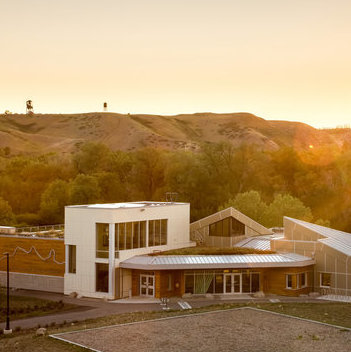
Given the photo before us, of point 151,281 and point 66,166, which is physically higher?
point 66,166

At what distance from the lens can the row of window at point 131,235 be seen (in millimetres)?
44625

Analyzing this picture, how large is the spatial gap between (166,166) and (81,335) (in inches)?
2399

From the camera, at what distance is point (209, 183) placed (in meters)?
85.4

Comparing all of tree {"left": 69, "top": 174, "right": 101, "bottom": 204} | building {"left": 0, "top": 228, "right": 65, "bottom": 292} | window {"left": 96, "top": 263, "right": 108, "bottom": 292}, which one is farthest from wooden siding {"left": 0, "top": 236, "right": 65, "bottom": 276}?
tree {"left": 69, "top": 174, "right": 101, "bottom": 204}

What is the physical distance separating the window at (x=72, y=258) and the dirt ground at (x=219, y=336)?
14.1 m

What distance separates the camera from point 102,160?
100000 mm

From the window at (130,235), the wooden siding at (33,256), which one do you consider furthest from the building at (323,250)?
the wooden siding at (33,256)

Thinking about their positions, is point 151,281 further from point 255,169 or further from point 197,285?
point 255,169

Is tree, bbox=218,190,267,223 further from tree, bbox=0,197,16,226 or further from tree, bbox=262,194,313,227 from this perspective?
tree, bbox=0,197,16,226

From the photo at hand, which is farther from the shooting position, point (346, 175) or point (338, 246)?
point (346, 175)

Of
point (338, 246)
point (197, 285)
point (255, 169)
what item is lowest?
point (197, 285)

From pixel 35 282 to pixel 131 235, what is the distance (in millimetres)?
9570

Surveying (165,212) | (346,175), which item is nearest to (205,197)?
(346,175)

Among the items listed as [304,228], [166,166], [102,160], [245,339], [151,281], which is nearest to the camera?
[245,339]
